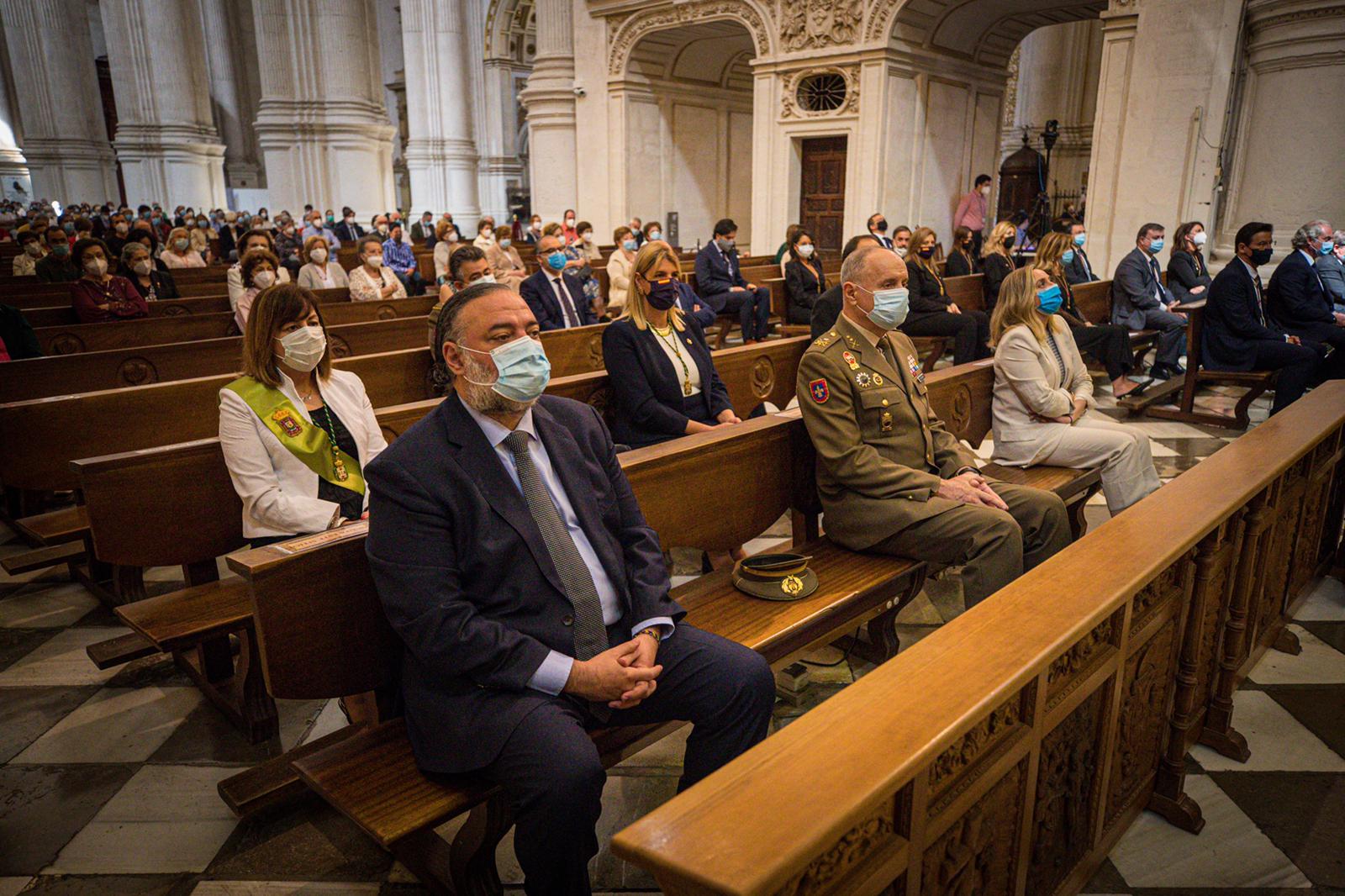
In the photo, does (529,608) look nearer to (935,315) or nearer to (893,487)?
(893,487)

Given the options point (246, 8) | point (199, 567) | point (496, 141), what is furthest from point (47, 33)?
point (199, 567)

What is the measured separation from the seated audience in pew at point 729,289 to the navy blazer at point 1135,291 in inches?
124

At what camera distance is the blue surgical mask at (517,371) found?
6.86ft

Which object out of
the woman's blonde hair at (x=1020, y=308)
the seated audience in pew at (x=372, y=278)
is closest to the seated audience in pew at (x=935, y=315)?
the woman's blonde hair at (x=1020, y=308)

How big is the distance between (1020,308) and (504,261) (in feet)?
19.8

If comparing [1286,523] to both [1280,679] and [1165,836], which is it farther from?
[1165,836]

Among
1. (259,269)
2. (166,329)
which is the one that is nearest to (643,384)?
(259,269)

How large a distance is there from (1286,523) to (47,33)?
28.3 m

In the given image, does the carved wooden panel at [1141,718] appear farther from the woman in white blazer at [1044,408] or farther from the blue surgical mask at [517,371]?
the woman in white blazer at [1044,408]

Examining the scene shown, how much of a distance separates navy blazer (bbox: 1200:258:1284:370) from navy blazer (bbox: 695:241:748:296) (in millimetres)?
4243

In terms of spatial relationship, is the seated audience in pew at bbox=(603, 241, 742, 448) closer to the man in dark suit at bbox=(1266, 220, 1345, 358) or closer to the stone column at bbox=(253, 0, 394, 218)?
the man in dark suit at bbox=(1266, 220, 1345, 358)

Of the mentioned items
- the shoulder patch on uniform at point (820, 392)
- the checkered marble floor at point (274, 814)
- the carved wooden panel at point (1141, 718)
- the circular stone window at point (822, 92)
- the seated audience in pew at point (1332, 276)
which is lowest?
the checkered marble floor at point (274, 814)

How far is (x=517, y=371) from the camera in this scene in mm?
2098

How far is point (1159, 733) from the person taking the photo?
232cm
